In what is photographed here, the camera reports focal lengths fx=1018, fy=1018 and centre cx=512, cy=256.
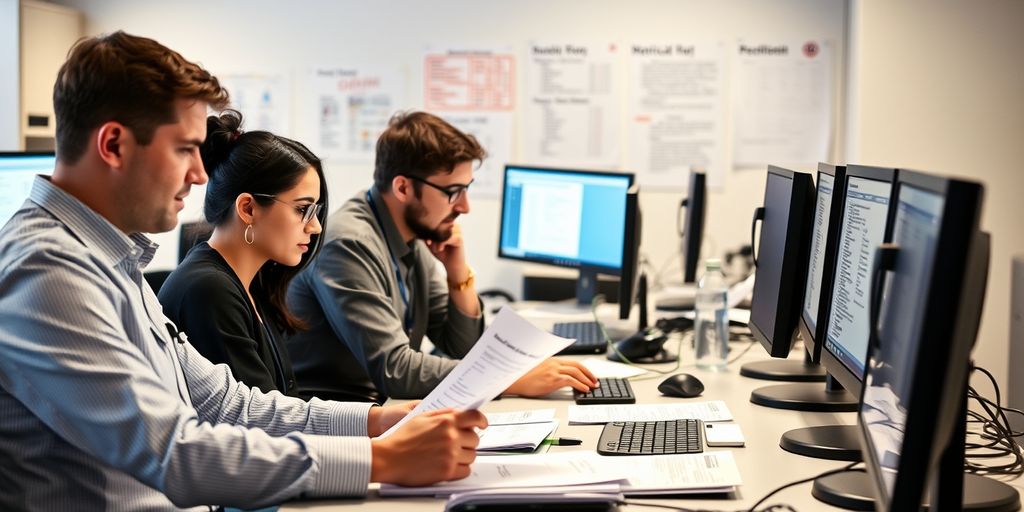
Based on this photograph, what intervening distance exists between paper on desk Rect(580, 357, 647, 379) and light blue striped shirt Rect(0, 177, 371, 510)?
3.35 ft

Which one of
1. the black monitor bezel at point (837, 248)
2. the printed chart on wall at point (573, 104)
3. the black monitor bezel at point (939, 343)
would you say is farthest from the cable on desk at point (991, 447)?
the printed chart on wall at point (573, 104)

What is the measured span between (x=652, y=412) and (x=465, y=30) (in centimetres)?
303

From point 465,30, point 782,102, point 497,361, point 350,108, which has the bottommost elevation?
point 497,361

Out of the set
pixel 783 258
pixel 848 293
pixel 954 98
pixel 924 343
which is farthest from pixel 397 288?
pixel 954 98

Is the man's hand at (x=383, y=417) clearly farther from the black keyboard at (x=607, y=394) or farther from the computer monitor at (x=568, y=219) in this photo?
the computer monitor at (x=568, y=219)

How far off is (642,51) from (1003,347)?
187 cm

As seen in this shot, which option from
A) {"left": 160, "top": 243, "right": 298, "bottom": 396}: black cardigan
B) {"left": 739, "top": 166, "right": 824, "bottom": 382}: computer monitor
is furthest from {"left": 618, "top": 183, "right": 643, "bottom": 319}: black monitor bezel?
{"left": 160, "top": 243, "right": 298, "bottom": 396}: black cardigan

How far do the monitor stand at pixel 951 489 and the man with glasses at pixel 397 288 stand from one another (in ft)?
2.47

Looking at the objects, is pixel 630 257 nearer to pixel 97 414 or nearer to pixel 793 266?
pixel 793 266

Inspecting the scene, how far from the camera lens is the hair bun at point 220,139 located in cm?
196

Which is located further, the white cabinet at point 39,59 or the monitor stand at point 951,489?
the white cabinet at point 39,59

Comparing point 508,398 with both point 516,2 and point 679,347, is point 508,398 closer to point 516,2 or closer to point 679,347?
point 679,347

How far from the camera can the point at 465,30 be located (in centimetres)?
453

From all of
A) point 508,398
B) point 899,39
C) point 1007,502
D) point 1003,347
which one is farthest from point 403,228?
point 1003,347
